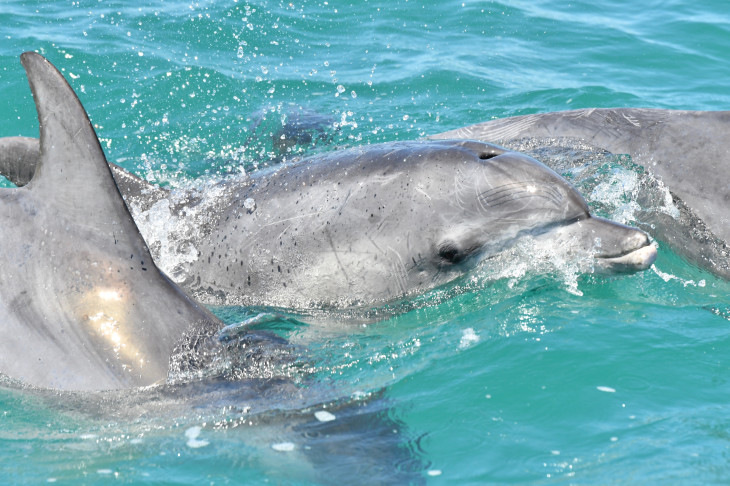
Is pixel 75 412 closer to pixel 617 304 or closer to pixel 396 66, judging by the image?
pixel 617 304

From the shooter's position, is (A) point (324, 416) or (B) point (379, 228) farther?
(B) point (379, 228)

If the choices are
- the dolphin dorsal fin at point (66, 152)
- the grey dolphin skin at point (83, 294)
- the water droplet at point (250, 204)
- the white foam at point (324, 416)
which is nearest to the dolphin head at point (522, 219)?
the water droplet at point (250, 204)

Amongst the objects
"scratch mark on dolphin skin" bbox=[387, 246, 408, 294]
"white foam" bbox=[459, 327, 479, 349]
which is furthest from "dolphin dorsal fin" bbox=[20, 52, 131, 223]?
"white foam" bbox=[459, 327, 479, 349]

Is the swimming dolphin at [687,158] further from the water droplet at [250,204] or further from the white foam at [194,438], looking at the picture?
the white foam at [194,438]

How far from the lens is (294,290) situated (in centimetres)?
743

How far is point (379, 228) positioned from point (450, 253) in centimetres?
65

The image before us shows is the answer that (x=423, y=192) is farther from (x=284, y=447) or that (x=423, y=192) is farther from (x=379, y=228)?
(x=284, y=447)

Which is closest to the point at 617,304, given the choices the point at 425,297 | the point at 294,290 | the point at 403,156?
the point at 425,297

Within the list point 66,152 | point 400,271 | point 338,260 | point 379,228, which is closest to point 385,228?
point 379,228

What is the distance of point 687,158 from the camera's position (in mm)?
8547

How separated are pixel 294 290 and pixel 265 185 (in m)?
1.08

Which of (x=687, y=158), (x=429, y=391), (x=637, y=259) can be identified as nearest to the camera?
(x=429, y=391)

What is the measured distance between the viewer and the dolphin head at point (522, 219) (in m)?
7.03

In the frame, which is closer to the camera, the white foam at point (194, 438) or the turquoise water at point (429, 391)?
the turquoise water at point (429, 391)
